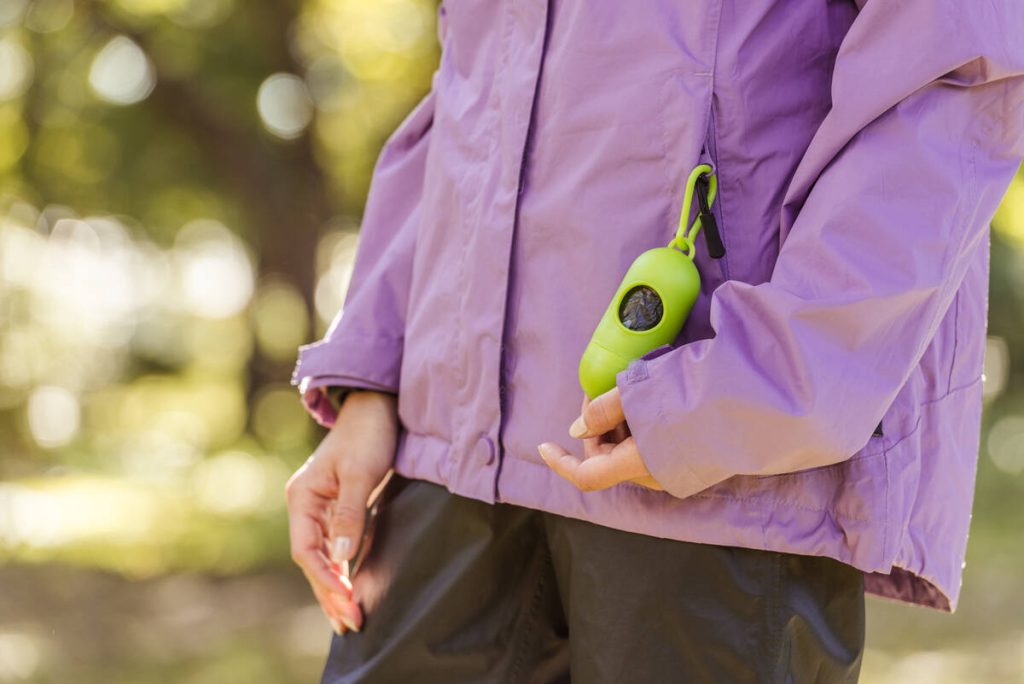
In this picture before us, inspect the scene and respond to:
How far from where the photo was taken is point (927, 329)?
3.80 feet

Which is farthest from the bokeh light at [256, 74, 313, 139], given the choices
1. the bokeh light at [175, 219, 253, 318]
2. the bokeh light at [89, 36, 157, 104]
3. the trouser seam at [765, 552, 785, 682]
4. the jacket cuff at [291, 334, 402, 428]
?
the trouser seam at [765, 552, 785, 682]

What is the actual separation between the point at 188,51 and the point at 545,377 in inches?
348

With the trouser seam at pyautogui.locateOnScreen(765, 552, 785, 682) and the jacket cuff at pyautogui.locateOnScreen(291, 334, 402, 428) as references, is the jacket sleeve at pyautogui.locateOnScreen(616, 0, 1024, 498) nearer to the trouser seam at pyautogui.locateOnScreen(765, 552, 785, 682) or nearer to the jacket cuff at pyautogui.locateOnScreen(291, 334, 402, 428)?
the trouser seam at pyautogui.locateOnScreen(765, 552, 785, 682)

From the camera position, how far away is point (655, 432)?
Result: 1151 millimetres

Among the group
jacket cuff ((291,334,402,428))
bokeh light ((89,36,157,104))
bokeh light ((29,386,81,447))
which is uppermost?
bokeh light ((89,36,157,104))

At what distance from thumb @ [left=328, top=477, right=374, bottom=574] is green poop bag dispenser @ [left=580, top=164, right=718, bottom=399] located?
0.51 metres

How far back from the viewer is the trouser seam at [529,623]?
1.47 metres

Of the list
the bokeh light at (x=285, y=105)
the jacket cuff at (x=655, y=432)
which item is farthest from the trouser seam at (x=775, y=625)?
the bokeh light at (x=285, y=105)

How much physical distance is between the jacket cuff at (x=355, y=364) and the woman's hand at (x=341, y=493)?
0.03m

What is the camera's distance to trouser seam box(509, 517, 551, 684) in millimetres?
1474

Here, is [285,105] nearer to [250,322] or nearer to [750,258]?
[250,322]

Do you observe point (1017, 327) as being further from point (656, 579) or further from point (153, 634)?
point (656, 579)

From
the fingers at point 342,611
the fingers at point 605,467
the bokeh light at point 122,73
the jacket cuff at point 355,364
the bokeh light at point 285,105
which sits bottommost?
the fingers at point 342,611

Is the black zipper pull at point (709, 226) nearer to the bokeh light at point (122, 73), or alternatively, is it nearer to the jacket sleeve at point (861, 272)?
the jacket sleeve at point (861, 272)
